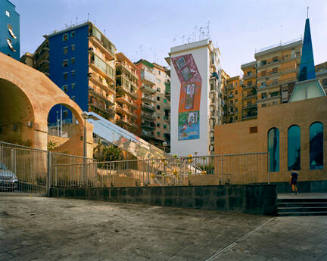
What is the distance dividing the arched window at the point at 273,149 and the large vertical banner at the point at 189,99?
39.8m

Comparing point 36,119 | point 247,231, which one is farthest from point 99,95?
point 247,231

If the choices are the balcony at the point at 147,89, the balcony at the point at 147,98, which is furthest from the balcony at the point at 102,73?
the balcony at the point at 147,98

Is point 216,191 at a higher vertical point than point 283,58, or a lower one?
lower

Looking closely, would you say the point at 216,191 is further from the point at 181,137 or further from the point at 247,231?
the point at 181,137

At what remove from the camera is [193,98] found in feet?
200

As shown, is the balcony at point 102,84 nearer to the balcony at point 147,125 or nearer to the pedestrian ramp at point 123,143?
the pedestrian ramp at point 123,143

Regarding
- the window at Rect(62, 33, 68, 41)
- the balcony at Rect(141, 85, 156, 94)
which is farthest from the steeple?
the balcony at Rect(141, 85, 156, 94)

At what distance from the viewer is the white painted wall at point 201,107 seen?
193 feet

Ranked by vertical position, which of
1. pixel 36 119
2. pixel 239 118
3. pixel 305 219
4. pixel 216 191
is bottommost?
pixel 305 219

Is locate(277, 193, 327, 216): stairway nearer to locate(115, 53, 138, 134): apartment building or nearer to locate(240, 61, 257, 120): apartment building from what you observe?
locate(115, 53, 138, 134): apartment building

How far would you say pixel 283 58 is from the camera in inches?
2456

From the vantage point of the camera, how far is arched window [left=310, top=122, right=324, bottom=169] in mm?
17141

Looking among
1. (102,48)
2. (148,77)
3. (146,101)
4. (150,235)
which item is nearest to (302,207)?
(150,235)

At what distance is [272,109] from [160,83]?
65402 mm
